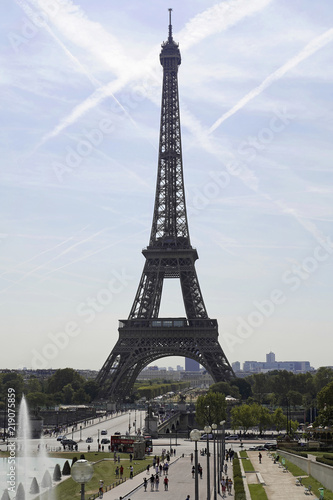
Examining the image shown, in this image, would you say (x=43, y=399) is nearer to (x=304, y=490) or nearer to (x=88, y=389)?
(x=88, y=389)

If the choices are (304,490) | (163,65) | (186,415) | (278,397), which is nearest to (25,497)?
(304,490)

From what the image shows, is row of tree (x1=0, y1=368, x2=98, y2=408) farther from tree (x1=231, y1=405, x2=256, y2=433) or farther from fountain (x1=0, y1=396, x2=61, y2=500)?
tree (x1=231, y1=405, x2=256, y2=433)

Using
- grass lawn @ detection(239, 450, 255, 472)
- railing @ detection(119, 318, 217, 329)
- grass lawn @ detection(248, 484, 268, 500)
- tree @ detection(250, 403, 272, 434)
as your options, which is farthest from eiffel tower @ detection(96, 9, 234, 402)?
grass lawn @ detection(248, 484, 268, 500)

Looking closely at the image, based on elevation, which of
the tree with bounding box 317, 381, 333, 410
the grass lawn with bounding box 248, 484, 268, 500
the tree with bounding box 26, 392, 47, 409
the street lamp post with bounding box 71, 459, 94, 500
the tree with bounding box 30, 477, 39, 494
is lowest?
the tree with bounding box 30, 477, 39, 494

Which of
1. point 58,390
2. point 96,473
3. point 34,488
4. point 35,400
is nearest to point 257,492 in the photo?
point 34,488

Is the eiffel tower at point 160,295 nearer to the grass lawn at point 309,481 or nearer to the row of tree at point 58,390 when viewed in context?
the row of tree at point 58,390

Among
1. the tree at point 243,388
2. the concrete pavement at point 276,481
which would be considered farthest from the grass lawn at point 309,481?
the tree at point 243,388
